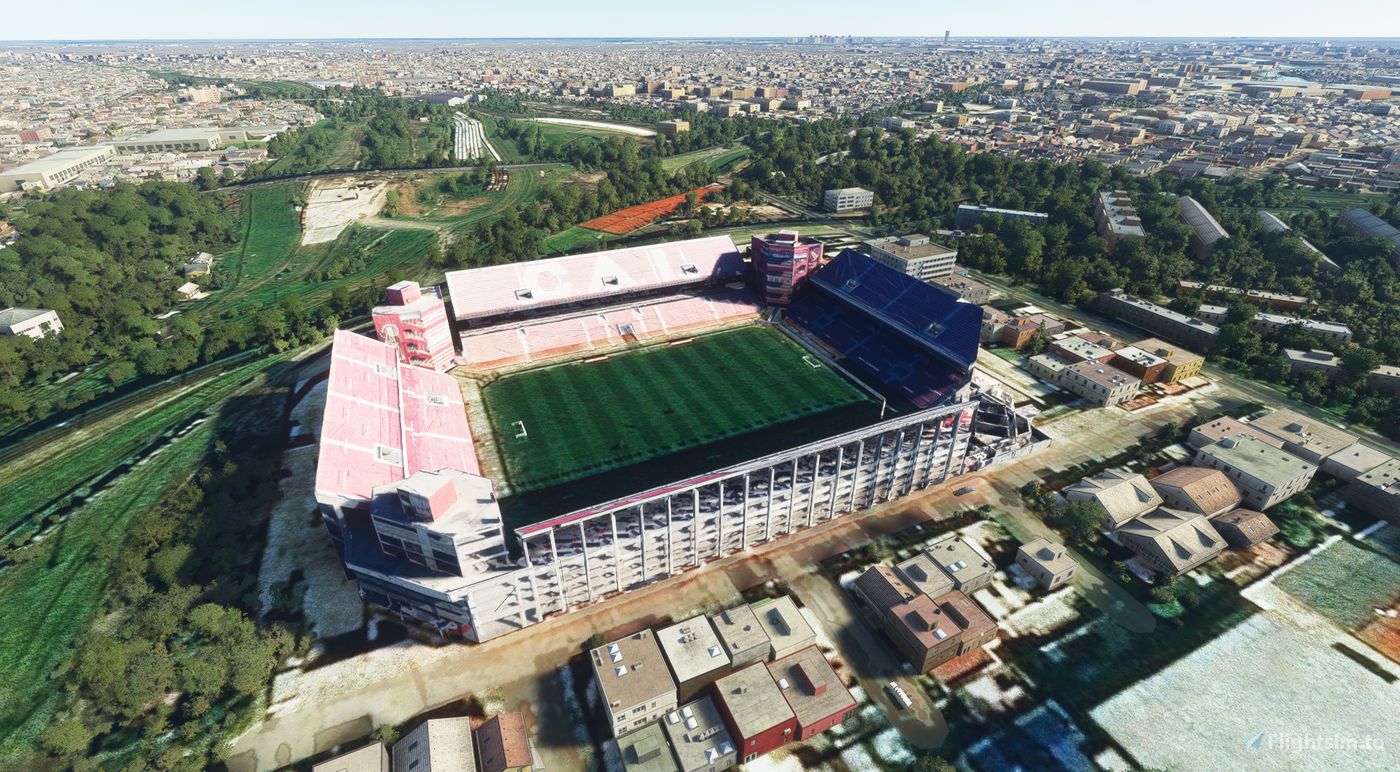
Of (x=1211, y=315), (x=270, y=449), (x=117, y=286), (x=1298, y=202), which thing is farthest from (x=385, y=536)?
(x=1298, y=202)

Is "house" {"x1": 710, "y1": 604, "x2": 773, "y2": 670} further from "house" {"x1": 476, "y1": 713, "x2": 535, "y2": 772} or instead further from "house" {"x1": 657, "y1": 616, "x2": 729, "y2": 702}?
"house" {"x1": 476, "y1": 713, "x2": 535, "y2": 772}

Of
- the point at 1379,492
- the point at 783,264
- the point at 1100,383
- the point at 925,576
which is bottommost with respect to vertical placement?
the point at 925,576

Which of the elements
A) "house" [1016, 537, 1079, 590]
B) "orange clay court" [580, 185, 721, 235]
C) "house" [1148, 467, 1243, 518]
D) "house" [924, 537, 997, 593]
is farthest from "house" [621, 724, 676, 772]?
"orange clay court" [580, 185, 721, 235]

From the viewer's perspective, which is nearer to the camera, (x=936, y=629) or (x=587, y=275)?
(x=936, y=629)

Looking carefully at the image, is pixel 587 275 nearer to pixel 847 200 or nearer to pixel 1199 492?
pixel 1199 492

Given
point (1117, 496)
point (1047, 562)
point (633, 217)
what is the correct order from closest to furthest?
1. point (1047, 562)
2. point (1117, 496)
3. point (633, 217)

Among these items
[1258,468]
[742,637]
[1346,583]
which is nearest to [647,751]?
[742,637]

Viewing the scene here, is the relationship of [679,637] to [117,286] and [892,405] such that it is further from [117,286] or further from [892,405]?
[117,286]
